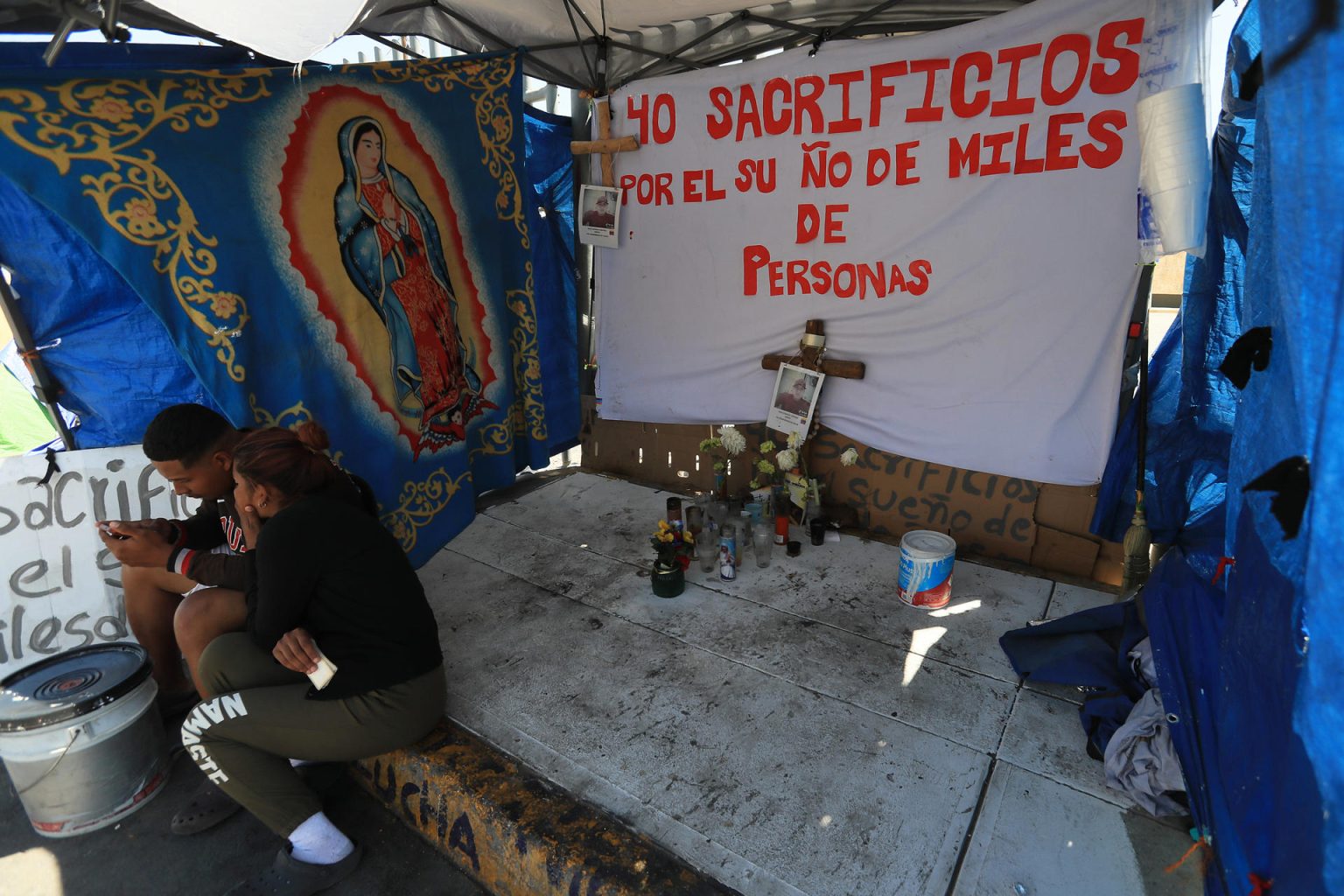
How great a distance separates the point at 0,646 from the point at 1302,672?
4019mm

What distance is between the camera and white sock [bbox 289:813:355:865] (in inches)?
82.2

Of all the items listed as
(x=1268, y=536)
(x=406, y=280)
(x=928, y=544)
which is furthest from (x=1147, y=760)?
(x=406, y=280)

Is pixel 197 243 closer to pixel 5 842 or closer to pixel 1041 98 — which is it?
pixel 5 842

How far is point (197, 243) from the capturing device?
101 inches

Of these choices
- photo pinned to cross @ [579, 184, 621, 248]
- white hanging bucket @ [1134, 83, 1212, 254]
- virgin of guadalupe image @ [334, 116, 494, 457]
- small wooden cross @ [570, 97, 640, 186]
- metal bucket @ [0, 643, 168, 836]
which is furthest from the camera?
photo pinned to cross @ [579, 184, 621, 248]

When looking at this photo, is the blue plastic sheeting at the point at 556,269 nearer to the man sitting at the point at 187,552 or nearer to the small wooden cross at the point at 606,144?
the small wooden cross at the point at 606,144

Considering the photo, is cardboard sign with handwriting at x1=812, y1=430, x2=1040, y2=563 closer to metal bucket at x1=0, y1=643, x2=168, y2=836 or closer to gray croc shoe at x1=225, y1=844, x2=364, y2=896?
gray croc shoe at x1=225, y1=844, x2=364, y2=896

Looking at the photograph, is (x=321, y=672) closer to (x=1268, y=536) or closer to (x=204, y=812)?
(x=204, y=812)

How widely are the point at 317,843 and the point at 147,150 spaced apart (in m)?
2.46

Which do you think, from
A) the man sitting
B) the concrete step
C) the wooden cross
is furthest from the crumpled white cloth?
the man sitting

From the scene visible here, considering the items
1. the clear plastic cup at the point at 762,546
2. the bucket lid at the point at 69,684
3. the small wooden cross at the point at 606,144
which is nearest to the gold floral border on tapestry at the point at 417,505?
the bucket lid at the point at 69,684

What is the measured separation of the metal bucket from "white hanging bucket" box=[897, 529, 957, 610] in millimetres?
3120

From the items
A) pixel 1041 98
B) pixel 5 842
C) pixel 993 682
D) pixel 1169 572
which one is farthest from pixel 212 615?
pixel 1041 98

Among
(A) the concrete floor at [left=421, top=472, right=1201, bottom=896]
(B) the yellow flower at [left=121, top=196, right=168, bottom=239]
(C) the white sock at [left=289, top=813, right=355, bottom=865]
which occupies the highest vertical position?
(B) the yellow flower at [left=121, top=196, right=168, bottom=239]
